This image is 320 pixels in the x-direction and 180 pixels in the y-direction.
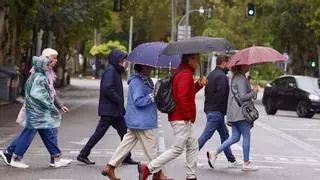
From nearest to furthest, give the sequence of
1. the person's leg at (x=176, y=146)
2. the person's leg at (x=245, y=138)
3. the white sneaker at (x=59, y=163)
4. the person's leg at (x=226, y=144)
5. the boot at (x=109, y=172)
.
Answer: the person's leg at (x=176, y=146) < the boot at (x=109, y=172) < the white sneaker at (x=59, y=163) < the person's leg at (x=245, y=138) < the person's leg at (x=226, y=144)

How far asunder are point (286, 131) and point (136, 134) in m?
10.7

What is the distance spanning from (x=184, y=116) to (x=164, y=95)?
0.35 meters

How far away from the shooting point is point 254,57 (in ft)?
37.5

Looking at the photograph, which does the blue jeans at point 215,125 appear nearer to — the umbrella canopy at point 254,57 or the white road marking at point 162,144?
the umbrella canopy at point 254,57

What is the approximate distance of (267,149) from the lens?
1503 cm

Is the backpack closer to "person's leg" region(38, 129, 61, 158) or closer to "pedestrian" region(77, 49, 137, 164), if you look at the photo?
"pedestrian" region(77, 49, 137, 164)

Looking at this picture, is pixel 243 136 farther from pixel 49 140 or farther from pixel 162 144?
pixel 162 144

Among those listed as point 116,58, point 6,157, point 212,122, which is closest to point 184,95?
point 116,58

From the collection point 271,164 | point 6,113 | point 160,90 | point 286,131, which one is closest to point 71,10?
point 6,113

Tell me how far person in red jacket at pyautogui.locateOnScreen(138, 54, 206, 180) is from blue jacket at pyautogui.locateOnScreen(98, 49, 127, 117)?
6.75 feet

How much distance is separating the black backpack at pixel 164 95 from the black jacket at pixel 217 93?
7.76 feet

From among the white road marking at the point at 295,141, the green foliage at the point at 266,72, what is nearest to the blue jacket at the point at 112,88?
the white road marking at the point at 295,141

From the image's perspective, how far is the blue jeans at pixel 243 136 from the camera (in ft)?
37.9

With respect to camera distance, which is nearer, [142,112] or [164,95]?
[164,95]
